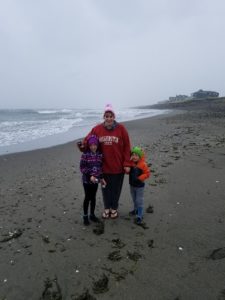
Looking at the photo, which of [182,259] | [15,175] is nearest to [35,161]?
[15,175]

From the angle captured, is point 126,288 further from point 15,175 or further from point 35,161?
point 35,161

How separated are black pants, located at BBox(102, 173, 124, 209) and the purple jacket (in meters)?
0.31

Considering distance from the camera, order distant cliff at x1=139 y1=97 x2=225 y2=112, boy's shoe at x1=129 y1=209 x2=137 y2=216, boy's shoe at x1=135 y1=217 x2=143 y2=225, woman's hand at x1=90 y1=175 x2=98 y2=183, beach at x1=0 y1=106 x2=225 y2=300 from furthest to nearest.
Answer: distant cliff at x1=139 y1=97 x2=225 y2=112, boy's shoe at x1=129 y1=209 x2=137 y2=216, boy's shoe at x1=135 y1=217 x2=143 y2=225, woman's hand at x1=90 y1=175 x2=98 y2=183, beach at x1=0 y1=106 x2=225 y2=300

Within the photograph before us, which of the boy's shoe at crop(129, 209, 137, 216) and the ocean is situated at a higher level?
the boy's shoe at crop(129, 209, 137, 216)

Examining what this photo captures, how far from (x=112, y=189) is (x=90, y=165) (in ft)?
2.21

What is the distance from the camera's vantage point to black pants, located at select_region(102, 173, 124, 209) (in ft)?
17.0

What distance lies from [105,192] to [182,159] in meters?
4.70

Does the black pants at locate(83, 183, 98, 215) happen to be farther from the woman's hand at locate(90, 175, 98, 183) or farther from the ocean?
the ocean

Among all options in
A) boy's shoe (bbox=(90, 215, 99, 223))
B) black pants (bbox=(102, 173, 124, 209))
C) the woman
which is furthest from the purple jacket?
boy's shoe (bbox=(90, 215, 99, 223))

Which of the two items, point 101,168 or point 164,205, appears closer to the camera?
point 101,168

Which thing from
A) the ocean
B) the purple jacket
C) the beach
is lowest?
the ocean

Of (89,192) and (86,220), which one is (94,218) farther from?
(89,192)

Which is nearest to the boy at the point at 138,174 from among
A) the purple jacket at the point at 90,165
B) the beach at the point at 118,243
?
the beach at the point at 118,243

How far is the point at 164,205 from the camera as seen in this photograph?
18.7 ft
